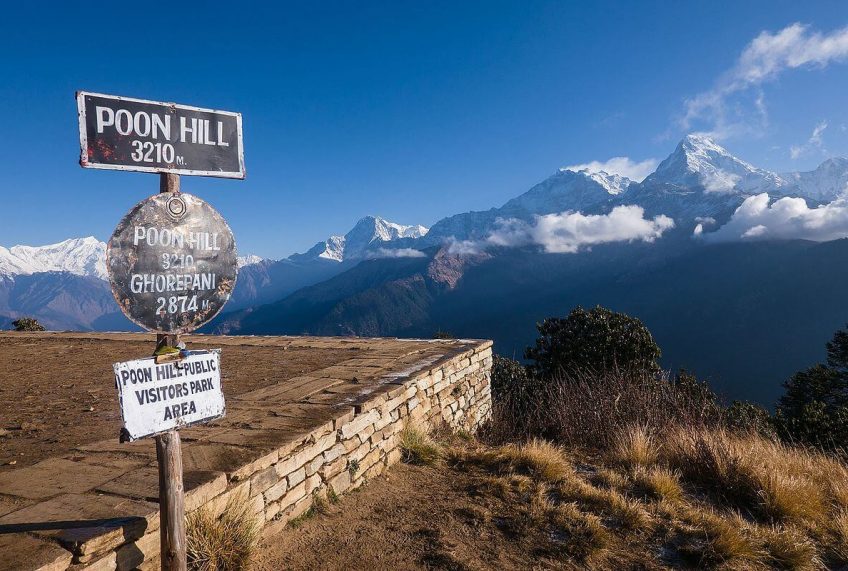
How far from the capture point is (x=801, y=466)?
493 centimetres

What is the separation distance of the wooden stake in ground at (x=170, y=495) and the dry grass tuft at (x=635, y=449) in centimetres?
434

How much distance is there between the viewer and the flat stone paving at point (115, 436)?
2.27 metres

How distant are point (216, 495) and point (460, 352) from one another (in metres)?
5.00

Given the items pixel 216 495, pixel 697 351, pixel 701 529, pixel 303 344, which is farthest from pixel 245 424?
pixel 697 351

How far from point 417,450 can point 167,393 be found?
337 centimetres

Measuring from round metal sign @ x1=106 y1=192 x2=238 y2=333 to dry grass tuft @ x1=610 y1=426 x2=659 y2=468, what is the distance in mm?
4566

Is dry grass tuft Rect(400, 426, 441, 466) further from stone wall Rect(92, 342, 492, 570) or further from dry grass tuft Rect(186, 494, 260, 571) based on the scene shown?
dry grass tuft Rect(186, 494, 260, 571)

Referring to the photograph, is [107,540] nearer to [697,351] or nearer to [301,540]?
[301,540]

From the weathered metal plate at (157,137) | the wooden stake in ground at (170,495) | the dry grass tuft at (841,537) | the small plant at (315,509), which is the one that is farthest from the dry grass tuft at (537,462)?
the weathered metal plate at (157,137)

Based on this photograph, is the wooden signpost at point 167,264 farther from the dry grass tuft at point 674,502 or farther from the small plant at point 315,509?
the dry grass tuft at point 674,502

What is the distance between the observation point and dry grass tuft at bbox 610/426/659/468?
4.96 m

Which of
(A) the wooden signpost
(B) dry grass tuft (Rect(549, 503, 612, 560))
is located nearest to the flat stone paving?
(A) the wooden signpost

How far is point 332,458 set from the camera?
3.92 metres

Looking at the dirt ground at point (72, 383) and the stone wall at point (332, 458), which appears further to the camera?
the dirt ground at point (72, 383)
